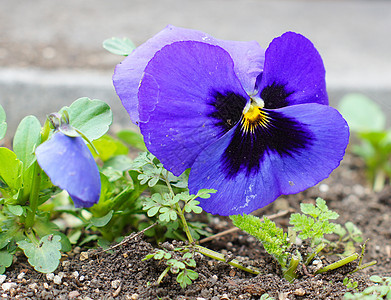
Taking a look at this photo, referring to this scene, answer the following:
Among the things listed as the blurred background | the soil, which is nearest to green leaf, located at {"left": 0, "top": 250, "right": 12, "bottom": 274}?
the soil

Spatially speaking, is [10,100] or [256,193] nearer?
[256,193]

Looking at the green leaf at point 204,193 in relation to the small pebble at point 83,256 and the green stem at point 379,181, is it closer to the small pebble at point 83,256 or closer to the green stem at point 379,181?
the small pebble at point 83,256

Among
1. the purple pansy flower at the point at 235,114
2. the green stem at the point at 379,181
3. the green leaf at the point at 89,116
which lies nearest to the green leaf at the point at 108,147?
the green leaf at the point at 89,116

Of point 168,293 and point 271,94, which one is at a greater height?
point 271,94

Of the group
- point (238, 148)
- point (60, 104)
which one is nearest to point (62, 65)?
point (60, 104)

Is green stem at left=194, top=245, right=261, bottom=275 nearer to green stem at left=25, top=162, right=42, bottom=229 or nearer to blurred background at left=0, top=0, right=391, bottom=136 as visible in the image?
green stem at left=25, top=162, right=42, bottom=229

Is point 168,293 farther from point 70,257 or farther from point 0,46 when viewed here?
point 0,46

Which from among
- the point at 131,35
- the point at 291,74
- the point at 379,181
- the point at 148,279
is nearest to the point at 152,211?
A: the point at 148,279

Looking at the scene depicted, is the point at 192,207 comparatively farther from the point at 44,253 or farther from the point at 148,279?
the point at 44,253
